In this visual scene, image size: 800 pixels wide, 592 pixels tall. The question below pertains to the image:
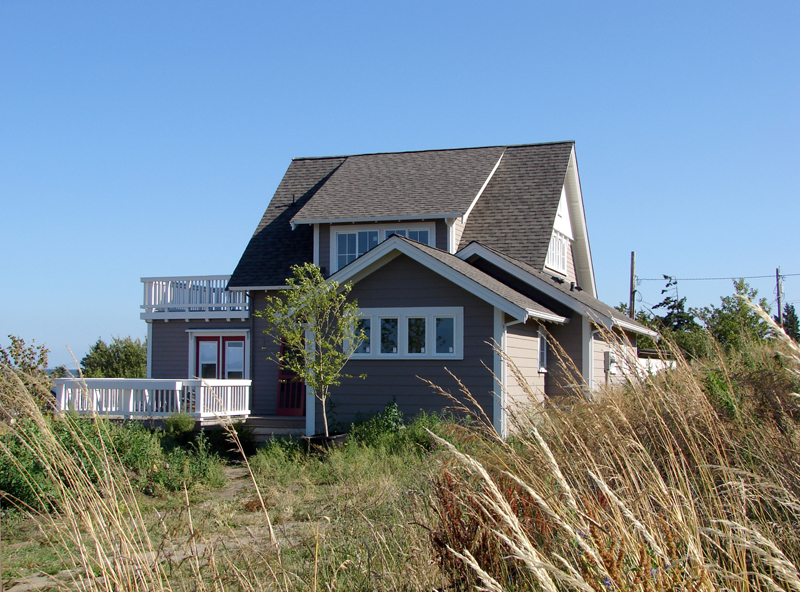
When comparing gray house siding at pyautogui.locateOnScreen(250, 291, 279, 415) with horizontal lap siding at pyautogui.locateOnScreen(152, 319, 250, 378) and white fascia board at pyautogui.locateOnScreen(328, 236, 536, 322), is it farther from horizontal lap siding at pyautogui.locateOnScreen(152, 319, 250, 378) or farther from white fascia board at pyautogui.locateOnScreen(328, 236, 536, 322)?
white fascia board at pyautogui.locateOnScreen(328, 236, 536, 322)

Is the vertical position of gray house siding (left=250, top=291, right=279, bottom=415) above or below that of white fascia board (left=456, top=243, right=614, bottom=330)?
below

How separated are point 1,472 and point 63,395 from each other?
8.08 meters

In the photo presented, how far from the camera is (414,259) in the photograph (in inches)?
592

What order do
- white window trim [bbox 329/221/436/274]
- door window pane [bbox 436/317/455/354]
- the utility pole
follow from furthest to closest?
the utility pole, white window trim [bbox 329/221/436/274], door window pane [bbox 436/317/455/354]

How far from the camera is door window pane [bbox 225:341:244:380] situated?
20609mm

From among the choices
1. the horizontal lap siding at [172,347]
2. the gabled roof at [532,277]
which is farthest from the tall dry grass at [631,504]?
the horizontal lap siding at [172,347]

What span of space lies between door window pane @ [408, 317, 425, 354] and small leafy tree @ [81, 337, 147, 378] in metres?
17.4

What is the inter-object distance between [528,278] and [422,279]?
125 inches

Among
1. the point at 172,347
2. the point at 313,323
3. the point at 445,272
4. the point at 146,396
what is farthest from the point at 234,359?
the point at 445,272

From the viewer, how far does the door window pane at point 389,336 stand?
1532cm

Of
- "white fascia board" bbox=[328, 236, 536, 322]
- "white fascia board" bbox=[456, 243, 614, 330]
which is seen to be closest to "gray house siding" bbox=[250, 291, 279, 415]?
"white fascia board" bbox=[328, 236, 536, 322]

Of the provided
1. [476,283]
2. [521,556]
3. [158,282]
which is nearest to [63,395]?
[158,282]

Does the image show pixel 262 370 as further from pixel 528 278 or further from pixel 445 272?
pixel 528 278

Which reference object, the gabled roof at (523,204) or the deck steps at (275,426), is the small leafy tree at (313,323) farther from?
the gabled roof at (523,204)
